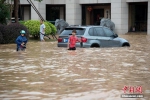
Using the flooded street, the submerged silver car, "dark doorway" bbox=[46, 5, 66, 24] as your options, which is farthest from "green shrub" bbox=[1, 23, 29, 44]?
"dark doorway" bbox=[46, 5, 66, 24]

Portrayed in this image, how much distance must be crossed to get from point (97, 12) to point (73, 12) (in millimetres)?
4284

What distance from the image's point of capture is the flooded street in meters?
9.64

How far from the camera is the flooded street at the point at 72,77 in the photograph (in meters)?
9.64

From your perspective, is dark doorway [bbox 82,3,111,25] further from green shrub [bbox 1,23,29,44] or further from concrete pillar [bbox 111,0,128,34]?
green shrub [bbox 1,23,29,44]

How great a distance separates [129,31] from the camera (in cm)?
4772

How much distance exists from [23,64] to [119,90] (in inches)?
242

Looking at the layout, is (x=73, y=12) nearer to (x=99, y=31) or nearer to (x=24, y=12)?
(x=24, y=12)

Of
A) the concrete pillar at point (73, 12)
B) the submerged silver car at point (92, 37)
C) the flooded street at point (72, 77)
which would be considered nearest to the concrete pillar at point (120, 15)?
the concrete pillar at point (73, 12)

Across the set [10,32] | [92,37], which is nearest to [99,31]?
[92,37]

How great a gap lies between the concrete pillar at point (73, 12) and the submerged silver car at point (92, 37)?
26598 millimetres

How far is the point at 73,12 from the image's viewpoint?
49.7 m

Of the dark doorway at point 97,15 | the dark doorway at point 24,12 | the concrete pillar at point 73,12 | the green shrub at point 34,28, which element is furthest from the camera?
the dark doorway at point 24,12

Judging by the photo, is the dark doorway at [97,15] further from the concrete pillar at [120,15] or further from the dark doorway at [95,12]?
the concrete pillar at [120,15]

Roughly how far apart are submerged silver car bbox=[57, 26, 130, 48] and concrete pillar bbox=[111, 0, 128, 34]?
23.4 metres
